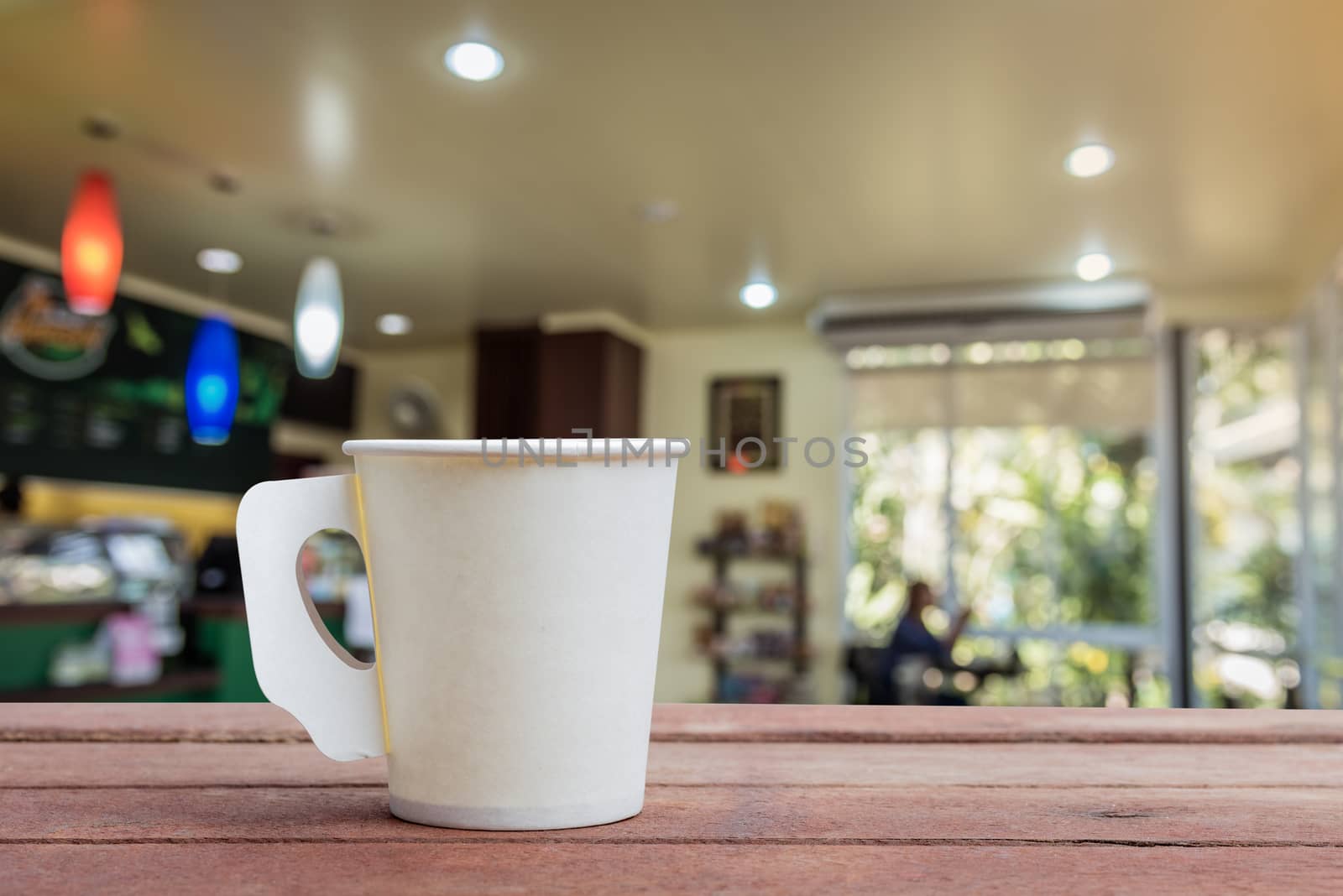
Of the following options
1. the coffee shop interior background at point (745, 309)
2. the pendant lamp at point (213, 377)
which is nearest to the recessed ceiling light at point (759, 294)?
the coffee shop interior background at point (745, 309)

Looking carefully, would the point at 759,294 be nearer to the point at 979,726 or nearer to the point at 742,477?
the point at 742,477

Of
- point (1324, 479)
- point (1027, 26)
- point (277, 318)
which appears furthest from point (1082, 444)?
point (277, 318)

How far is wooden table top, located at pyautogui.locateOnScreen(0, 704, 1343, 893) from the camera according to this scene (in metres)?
0.28

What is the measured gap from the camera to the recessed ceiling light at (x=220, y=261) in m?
4.72

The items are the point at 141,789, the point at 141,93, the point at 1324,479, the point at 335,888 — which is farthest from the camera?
the point at 1324,479

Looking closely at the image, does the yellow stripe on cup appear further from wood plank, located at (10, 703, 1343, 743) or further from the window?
the window

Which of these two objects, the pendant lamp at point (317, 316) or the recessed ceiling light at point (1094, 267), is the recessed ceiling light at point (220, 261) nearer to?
the pendant lamp at point (317, 316)

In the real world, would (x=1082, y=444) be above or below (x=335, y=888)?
above

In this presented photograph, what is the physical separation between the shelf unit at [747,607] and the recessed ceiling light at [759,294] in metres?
1.36

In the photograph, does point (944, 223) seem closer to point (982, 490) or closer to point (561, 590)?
point (982, 490)

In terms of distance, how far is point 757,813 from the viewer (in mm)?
358

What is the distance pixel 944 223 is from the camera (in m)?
4.29

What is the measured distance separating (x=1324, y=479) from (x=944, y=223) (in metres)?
2.06

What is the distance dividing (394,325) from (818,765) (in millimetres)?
5969
